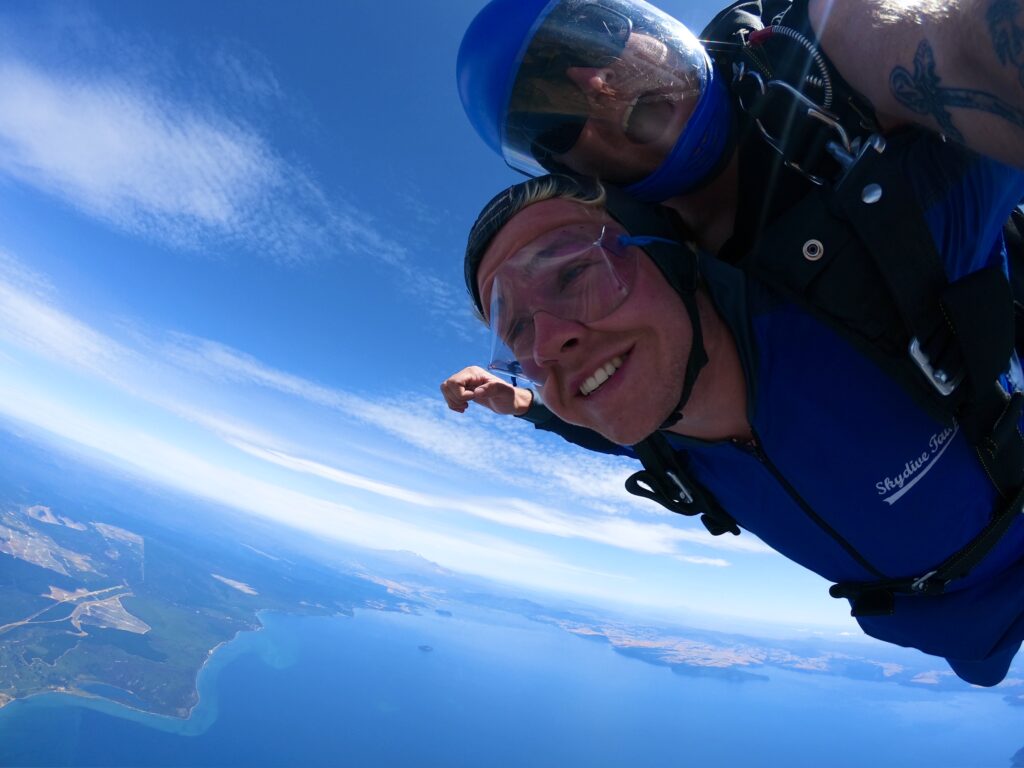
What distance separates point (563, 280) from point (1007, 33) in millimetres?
1126

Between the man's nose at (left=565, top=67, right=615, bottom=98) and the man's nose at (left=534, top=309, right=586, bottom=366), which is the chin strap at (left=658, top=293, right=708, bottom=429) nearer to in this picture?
the man's nose at (left=534, top=309, right=586, bottom=366)

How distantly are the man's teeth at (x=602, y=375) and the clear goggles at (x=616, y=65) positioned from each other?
0.71m

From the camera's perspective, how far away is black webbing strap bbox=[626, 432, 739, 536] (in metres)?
2.04

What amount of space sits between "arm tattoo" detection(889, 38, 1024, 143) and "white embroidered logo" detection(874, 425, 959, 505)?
0.96m

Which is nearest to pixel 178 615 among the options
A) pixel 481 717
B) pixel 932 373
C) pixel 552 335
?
pixel 481 717

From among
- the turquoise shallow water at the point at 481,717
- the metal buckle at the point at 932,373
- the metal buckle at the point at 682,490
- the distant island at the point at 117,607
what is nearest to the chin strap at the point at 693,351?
the metal buckle at the point at 932,373

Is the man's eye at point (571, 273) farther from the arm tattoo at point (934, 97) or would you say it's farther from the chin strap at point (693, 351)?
the arm tattoo at point (934, 97)

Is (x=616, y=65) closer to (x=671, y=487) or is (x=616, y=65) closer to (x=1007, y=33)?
(x=1007, y=33)

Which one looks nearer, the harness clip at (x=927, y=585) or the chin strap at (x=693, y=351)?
the chin strap at (x=693, y=351)

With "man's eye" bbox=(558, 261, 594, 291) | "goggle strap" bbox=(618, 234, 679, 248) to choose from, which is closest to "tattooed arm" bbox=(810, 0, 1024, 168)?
"goggle strap" bbox=(618, 234, 679, 248)

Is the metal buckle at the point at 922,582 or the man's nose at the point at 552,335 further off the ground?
the man's nose at the point at 552,335

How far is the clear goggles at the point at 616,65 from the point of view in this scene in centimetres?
135

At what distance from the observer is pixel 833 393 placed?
4.33 ft

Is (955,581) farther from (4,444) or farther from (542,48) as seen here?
(4,444)
